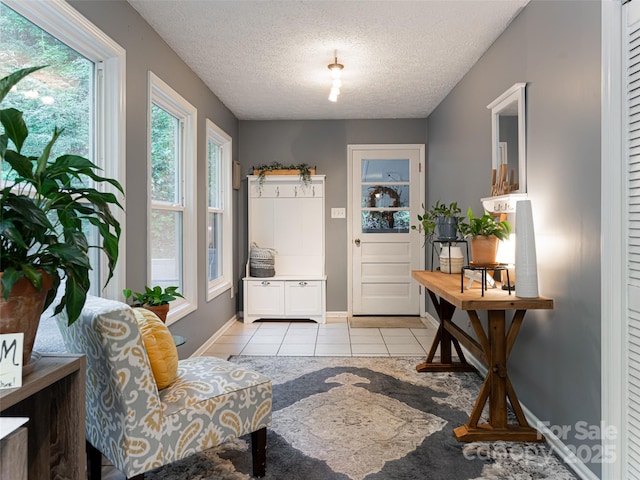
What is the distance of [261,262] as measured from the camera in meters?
4.89

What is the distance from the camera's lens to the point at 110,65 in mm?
2240

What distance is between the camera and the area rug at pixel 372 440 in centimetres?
189

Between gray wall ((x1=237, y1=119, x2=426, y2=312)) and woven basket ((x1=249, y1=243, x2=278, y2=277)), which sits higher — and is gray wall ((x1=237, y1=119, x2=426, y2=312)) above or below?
above

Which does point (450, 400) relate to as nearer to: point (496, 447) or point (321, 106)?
point (496, 447)

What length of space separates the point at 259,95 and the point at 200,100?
703 millimetres

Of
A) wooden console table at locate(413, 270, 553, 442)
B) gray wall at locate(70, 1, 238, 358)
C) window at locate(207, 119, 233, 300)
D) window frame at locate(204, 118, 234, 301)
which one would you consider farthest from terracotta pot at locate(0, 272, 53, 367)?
window frame at locate(204, 118, 234, 301)

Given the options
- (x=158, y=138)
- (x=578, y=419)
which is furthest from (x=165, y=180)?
(x=578, y=419)

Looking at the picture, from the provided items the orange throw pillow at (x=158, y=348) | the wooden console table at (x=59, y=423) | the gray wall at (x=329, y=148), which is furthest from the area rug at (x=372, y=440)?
the gray wall at (x=329, y=148)

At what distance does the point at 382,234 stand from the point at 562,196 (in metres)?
3.12

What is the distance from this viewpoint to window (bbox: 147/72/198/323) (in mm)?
2875

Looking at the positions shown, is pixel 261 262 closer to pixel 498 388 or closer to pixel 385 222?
pixel 385 222

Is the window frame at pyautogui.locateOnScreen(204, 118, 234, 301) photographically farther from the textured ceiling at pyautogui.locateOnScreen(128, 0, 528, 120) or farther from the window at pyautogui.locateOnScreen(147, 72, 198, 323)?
the window at pyautogui.locateOnScreen(147, 72, 198, 323)

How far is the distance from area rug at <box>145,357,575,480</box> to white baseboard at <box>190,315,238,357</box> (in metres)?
0.89

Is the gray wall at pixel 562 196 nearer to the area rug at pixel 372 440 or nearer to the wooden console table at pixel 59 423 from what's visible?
the area rug at pixel 372 440
